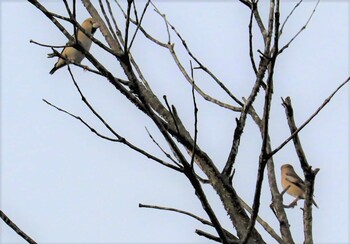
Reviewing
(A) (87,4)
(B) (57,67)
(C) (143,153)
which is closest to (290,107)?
(C) (143,153)

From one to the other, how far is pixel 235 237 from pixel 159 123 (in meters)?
0.71

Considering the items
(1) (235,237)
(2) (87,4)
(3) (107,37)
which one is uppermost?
(2) (87,4)

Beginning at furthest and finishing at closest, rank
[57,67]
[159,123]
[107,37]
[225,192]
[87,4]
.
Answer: [57,67], [87,4], [107,37], [225,192], [159,123]

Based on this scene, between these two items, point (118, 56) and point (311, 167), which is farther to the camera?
point (311, 167)

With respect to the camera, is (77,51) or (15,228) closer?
(15,228)

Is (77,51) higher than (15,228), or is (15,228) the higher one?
(77,51)

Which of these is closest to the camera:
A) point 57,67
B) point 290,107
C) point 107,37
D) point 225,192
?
point 290,107

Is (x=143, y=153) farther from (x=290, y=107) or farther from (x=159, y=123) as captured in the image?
(x=290, y=107)

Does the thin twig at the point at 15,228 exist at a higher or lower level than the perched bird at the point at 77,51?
lower

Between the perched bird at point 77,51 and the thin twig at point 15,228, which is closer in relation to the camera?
the thin twig at point 15,228

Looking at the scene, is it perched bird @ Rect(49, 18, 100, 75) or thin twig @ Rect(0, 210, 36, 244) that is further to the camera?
perched bird @ Rect(49, 18, 100, 75)

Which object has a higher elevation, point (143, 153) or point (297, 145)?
point (297, 145)

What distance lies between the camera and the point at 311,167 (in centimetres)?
262

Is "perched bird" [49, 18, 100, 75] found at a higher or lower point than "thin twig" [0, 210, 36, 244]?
higher
